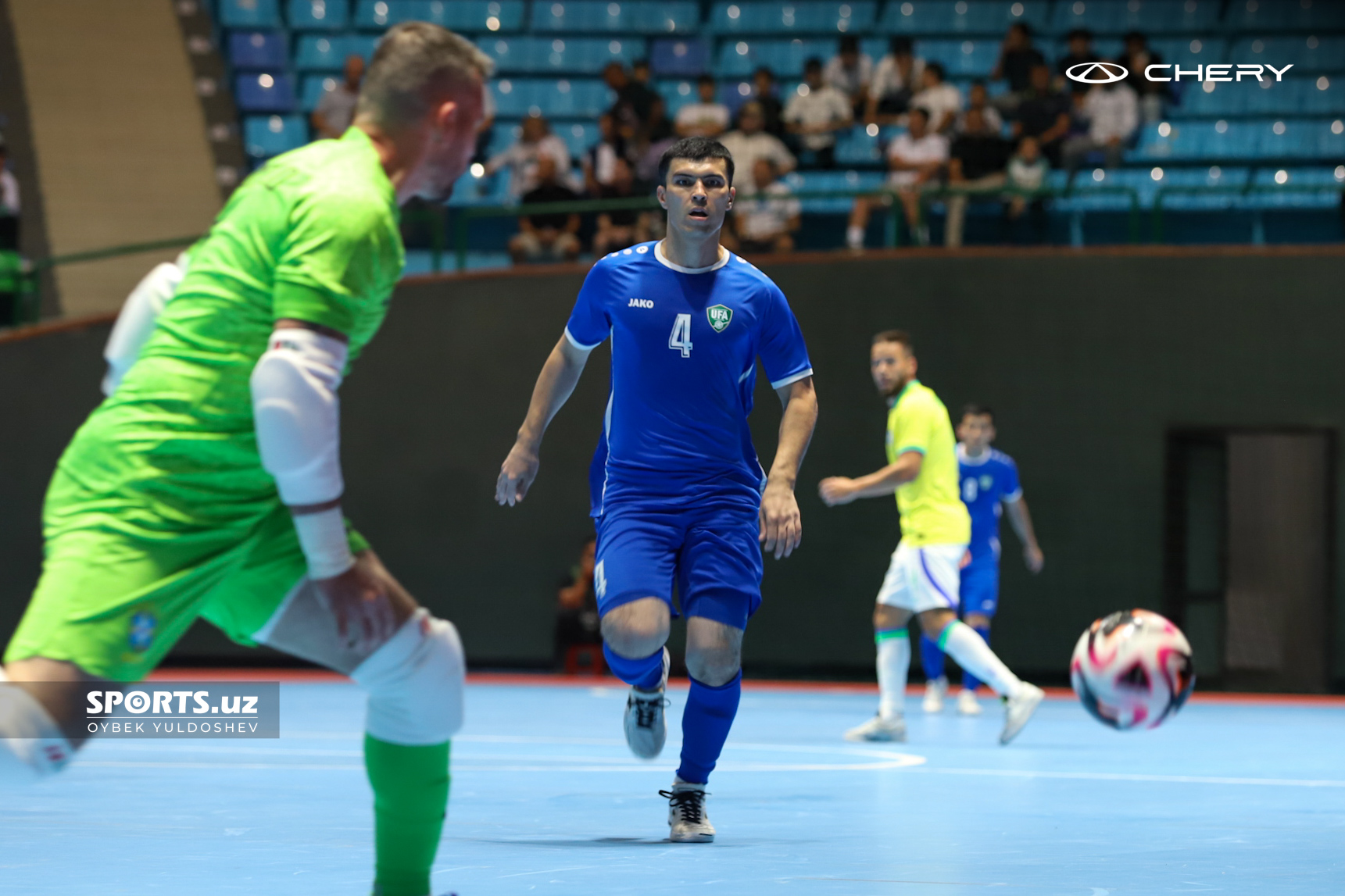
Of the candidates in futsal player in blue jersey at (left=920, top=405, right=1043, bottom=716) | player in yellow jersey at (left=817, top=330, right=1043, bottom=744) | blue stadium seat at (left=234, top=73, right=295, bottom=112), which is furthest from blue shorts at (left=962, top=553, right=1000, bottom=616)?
blue stadium seat at (left=234, top=73, right=295, bottom=112)

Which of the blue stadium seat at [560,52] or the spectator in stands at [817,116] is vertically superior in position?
the blue stadium seat at [560,52]

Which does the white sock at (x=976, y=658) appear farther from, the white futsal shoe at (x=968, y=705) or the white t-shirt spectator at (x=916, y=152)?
the white t-shirt spectator at (x=916, y=152)

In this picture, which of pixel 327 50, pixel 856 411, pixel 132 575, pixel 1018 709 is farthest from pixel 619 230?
pixel 132 575

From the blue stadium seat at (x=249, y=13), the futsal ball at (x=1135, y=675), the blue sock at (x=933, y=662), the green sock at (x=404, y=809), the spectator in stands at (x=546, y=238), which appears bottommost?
the blue sock at (x=933, y=662)

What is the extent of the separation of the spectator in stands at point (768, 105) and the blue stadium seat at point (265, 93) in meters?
5.49

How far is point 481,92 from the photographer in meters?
3.54

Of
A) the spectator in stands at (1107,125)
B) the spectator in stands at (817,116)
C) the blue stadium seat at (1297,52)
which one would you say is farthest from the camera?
the blue stadium seat at (1297,52)

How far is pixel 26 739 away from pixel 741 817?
11.7 ft

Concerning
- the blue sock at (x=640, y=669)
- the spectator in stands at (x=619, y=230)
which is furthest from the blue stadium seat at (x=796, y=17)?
the blue sock at (x=640, y=669)

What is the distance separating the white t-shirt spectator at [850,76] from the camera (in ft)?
55.6

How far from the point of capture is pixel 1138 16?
18.2 m

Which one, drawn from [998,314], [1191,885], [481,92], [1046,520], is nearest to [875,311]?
[998,314]

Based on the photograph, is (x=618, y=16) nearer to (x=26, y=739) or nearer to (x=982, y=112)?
(x=982, y=112)

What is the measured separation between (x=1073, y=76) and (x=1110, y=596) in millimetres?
5194
